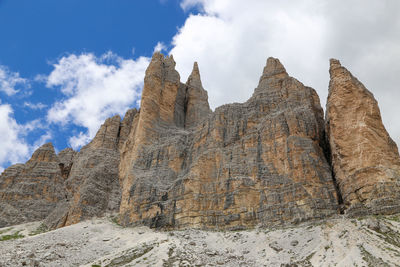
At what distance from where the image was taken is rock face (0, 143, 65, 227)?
80375 mm

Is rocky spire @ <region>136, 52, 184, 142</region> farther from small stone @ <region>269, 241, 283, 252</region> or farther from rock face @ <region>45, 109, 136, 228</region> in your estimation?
small stone @ <region>269, 241, 283, 252</region>

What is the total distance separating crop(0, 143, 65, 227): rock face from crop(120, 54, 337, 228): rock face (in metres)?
27.4

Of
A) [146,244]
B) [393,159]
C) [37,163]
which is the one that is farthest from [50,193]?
[393,159]

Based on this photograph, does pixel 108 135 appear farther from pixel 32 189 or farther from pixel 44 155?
pixel 32 189

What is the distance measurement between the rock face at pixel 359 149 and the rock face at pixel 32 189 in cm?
6577

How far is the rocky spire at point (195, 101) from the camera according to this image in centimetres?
8412

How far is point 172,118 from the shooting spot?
3118 inches

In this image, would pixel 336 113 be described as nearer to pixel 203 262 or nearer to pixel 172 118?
pixel 203 262

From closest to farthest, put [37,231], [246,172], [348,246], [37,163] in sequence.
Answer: [348,246], [246,172], [37,231], [37,163]

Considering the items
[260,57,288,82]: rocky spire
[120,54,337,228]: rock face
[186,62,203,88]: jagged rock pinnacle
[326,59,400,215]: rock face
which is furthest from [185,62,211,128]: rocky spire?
[326,59,400,215]: rock face

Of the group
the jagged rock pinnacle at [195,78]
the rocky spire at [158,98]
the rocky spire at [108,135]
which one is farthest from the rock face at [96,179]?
the jagged rock pinnacle at [195,78]

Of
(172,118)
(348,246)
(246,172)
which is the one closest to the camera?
(348,246)

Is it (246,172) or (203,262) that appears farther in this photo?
(246,172)

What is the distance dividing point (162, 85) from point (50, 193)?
38.5 metres
